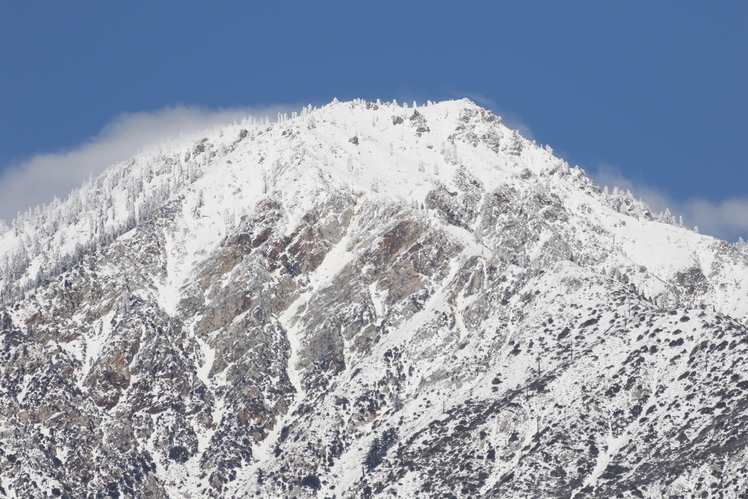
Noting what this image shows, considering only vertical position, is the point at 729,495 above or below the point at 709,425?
below

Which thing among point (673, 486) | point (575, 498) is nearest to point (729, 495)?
point (673, 486)

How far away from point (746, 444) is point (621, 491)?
22.2 m

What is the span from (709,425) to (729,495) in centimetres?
2060

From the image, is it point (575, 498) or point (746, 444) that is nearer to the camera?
point (746, 444)

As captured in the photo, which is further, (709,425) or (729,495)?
(709,425)

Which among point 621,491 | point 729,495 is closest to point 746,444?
point 729,495

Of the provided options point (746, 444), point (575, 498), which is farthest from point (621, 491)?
point (746, 444)

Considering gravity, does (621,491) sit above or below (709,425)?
below

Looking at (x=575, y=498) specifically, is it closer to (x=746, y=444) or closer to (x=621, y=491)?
(x=621, y=491)

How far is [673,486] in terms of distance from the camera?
188 m

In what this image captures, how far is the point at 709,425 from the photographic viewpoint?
655 feet

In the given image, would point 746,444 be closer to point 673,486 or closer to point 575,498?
point 673,486

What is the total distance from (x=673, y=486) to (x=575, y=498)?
61.5ft

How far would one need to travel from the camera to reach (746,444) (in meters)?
187
